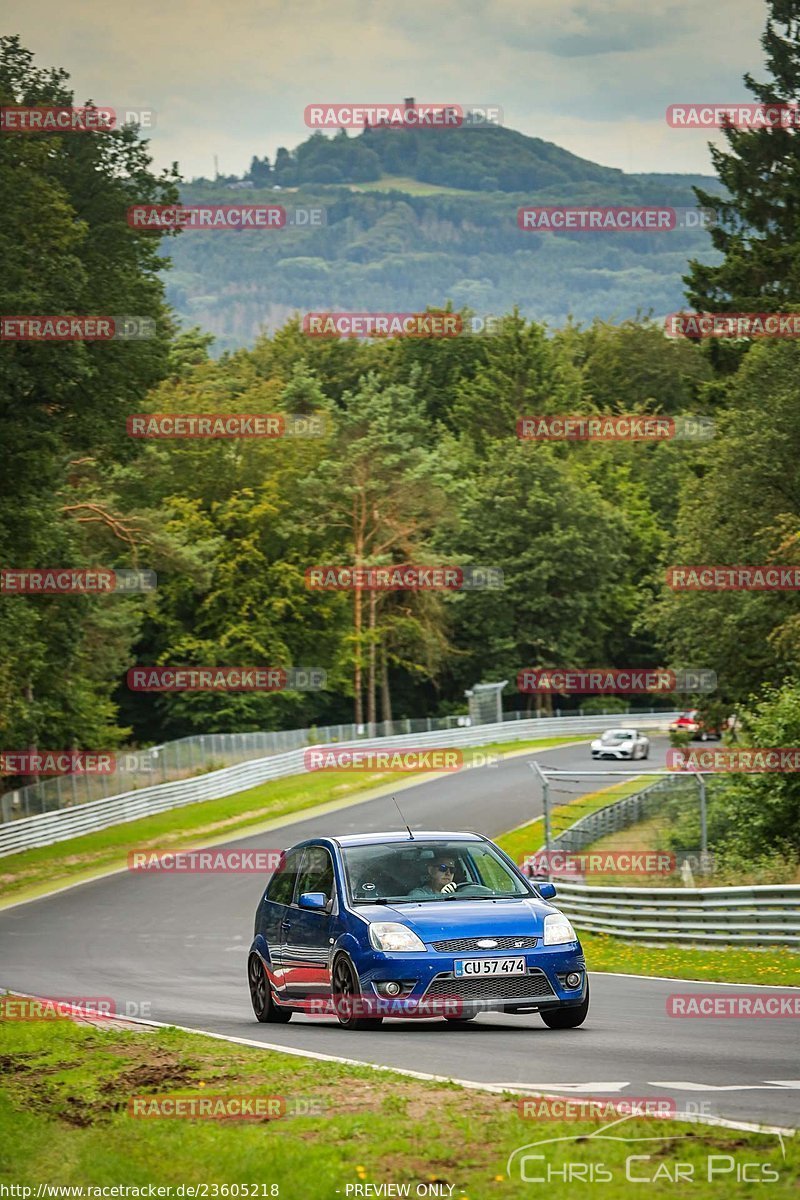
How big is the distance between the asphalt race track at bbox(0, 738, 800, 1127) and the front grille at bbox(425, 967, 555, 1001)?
0.30m

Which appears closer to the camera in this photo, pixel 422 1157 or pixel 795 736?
pixel 422 1157

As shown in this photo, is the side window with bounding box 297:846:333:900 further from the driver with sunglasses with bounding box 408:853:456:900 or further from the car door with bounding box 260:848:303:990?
the driver with sunglasses with bounding box 408:853:456:900

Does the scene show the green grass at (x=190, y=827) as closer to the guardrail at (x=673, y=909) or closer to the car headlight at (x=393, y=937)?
the guardrail at (x=673, y=909)

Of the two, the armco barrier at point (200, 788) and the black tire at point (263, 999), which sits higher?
the black tire at point (263, 999)

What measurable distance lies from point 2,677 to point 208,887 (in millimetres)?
6790

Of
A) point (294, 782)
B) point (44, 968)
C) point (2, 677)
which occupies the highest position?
point (2, 677)

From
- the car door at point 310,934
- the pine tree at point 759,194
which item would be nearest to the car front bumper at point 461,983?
the car door at point 310,934

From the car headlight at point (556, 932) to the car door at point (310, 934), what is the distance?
172 centimetres

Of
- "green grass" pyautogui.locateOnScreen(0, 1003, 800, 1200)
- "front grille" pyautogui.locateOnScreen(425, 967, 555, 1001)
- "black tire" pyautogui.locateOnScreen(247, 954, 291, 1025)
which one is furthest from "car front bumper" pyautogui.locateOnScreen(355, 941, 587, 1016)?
"black tire" pyautogui.locateOnScreen(247, 954, 291, 1025)

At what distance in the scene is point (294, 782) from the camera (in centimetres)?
6306

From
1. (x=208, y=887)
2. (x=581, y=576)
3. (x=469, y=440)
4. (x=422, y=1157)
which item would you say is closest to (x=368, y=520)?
(x=581, y=576)

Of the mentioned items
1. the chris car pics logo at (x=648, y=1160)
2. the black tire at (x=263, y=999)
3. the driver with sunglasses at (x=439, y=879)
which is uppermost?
the chris car pics logo at (x=648, y=1160)

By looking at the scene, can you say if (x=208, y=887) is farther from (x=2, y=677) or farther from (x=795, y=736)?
(x=795, y=736)

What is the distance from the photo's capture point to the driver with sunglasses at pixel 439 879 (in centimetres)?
1362
